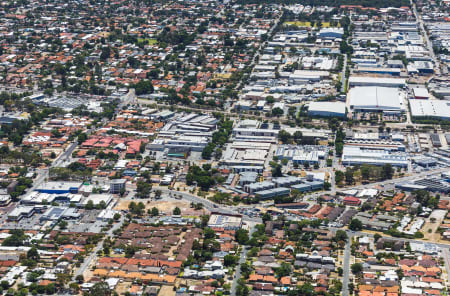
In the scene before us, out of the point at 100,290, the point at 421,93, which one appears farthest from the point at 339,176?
the point at 421,93

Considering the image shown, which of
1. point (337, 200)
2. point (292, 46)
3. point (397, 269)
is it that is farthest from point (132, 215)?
point (292, 46)

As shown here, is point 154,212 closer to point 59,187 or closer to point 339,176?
point 59,187

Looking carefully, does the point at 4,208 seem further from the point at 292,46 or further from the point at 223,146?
the point at 292,46

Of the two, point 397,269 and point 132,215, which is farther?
point 132,215

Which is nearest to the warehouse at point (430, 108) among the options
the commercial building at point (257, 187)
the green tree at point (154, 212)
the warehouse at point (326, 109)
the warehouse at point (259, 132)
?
the warehouse at point (326, 109)

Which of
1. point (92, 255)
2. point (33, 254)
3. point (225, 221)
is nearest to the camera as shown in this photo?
point (33, 254)

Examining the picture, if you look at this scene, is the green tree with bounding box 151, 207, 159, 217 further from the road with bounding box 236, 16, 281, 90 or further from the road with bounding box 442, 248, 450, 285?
the road with bounding box 236, 16, 281, 90
